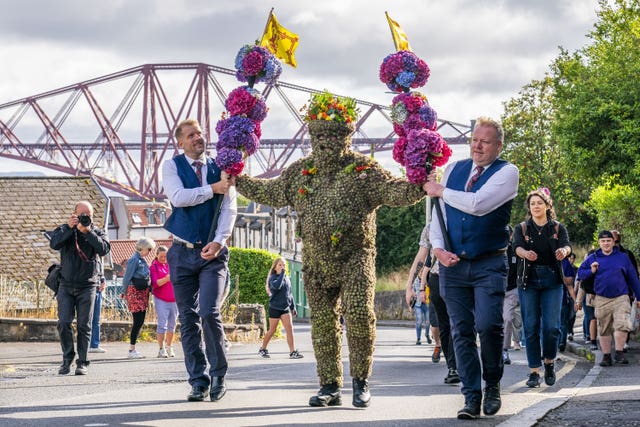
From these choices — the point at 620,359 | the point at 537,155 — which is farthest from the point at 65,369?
the point at 537,155

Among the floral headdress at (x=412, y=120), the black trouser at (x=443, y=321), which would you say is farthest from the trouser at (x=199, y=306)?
the black trouser at (x=443, y=321)

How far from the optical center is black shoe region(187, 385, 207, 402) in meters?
8.67

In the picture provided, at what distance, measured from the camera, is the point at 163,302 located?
1647 centimetres

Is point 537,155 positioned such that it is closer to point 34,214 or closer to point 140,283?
point 34,214

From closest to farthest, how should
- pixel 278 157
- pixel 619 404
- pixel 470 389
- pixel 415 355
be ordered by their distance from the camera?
pixel 470 389, pixel 619 404, pixel 415 355, pixel 278 157

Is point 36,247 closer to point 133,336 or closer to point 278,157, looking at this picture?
point 133,336

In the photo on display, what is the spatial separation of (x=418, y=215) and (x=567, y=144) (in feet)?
129

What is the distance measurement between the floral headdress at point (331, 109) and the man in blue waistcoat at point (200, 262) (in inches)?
33.4

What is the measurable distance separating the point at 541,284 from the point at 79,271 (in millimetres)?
4614

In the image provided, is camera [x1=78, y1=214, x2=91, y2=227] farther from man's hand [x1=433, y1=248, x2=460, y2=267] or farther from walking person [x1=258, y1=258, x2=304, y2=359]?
walking person [x1=258, y1=258, x2=304, y2=359]

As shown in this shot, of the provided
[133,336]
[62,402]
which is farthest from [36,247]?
[62,402]

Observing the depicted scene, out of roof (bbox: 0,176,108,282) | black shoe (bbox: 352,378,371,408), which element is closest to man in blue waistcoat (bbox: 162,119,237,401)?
black shoe (bbox: 352,378,371,408)

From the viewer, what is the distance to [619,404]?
863 cm

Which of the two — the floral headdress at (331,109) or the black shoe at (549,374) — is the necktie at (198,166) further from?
the black shoe at (549,374)
